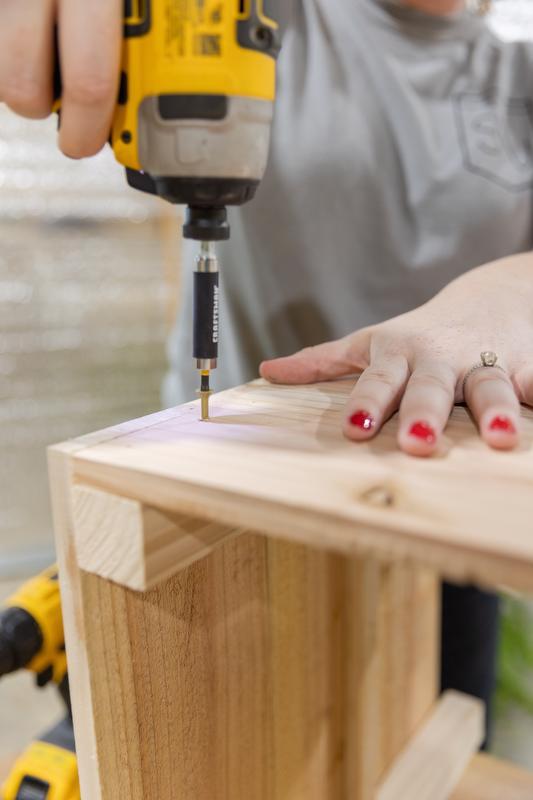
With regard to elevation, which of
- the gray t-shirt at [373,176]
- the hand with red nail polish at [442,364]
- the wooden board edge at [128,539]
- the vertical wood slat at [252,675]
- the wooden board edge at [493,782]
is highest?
the gray t-shirt at [373,176]

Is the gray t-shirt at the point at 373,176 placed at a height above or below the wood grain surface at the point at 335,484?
Result: above

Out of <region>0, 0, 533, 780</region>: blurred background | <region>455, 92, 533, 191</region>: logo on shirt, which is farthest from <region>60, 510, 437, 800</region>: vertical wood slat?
<region>0, 0, 533, 780</region>: blurred background

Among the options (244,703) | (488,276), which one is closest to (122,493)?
(244,703)

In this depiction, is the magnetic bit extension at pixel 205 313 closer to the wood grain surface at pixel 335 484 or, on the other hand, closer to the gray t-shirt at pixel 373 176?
the wood grain surface at pixel 335 484

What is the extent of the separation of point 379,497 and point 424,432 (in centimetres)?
9

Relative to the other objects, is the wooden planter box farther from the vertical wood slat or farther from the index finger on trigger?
the index finger on trigger

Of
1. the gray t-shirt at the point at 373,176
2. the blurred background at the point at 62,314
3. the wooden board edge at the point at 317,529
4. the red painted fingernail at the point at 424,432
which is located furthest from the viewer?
the blurred background at the point at 62,314

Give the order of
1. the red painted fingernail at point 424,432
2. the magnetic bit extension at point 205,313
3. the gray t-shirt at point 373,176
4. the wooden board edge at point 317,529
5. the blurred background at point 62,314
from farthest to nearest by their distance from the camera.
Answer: the blurred background at point 62,314
the gray t-shirt at point 373,176
the magnetic bit extension at point 205,313
the red painted fingernail at point 424,432
the wooden board edge at point 317,529

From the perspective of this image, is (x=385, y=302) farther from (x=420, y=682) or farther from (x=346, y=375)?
(x=420, y=682)

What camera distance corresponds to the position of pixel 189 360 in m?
1.12

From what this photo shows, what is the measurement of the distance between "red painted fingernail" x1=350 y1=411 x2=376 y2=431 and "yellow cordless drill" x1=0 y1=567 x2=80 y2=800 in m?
0.39

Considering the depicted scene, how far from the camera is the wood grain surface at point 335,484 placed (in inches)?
15.5

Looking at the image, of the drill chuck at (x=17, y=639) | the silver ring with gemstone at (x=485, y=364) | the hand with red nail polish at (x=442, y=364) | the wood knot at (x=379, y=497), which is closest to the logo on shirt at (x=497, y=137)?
the hand with red nail polish at (x=442, y=364)

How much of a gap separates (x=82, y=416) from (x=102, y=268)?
0.44 m
